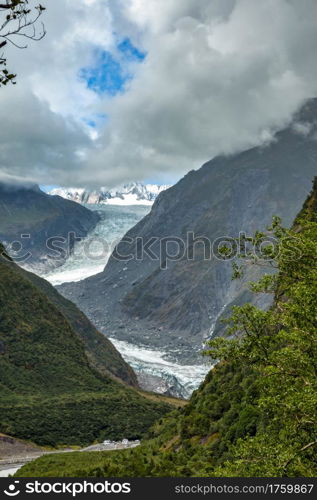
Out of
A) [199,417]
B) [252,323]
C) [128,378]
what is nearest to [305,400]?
[252,323]

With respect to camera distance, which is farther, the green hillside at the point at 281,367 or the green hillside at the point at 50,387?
the green hillside at the point at 50,387

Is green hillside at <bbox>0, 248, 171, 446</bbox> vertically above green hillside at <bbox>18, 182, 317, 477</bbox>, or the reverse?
green hillside at <bbox>18, 182, 317, 477</bbox>

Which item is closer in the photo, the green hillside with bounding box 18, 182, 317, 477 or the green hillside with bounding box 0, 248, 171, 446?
the green hillside with bounding box 18, 182, 317, 477

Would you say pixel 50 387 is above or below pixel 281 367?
below

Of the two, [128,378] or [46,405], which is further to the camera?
[128,378]

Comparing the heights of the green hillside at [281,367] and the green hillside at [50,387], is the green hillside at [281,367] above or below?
above

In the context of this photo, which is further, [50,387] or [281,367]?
[50,387]

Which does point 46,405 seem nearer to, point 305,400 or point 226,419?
point 226,419

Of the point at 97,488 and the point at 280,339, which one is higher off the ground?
the point at 280,339
